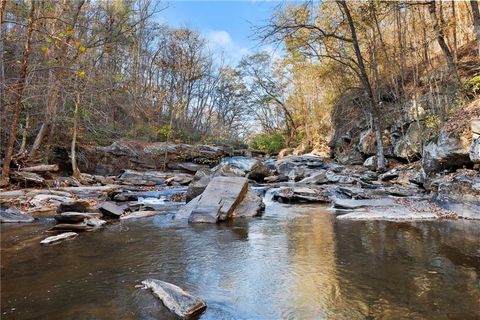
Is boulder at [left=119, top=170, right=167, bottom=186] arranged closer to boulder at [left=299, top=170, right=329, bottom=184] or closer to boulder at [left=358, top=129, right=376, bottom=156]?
boulder at [left=299, top=170, right=329, bottom=184]

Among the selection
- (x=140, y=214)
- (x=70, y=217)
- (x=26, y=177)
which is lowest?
(x=140, y=214)

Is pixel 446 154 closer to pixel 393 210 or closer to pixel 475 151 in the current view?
pixel 475 151

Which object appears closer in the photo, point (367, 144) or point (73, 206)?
point (73, 206)

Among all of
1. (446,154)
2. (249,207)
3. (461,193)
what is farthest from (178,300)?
(446,154)

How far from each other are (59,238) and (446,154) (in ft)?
31.3

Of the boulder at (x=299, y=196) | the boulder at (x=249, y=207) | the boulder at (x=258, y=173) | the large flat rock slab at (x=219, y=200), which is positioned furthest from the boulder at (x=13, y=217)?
the boulder at (x=258, y=173)

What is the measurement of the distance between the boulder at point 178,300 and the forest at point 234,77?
8.05 ft

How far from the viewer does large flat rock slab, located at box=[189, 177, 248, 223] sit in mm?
7578

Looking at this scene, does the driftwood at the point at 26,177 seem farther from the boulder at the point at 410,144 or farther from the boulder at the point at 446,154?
the boulder at the point at 410,144

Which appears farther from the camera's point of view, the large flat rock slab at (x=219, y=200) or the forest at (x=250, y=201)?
the large flat rock slab at (x=219, y=200)

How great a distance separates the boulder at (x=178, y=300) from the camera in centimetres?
304

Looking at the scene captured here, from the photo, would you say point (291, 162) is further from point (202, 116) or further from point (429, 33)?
point (202, 116)

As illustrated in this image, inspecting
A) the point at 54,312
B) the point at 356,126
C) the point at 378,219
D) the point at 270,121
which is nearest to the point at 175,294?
the point at 54,312

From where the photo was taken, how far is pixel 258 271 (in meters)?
4.22
